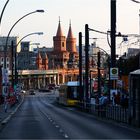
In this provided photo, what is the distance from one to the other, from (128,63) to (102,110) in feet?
143

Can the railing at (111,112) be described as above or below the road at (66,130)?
above

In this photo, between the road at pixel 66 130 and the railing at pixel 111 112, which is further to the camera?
the railing at pixel 111 112

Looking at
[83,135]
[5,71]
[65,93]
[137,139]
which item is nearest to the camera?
[137,139]

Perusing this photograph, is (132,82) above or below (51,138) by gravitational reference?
above

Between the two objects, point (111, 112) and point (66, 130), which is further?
point (111, 112)

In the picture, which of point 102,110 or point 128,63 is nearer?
point 102,110

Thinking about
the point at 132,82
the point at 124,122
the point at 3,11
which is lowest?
the point at 124,122

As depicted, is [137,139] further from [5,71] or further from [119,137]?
[5,71]

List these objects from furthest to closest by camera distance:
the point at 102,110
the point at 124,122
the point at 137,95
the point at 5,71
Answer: the point at 5,71, the point at 102,110, the point at 124,122, the point at 137,95

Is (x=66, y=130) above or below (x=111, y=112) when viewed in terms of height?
below

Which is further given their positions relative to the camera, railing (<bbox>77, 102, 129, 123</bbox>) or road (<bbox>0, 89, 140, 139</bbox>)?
railing (<bbox>77, 102, 129, 123</bbox>)

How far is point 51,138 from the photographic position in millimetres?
23938

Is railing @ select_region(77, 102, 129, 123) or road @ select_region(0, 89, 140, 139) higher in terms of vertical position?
railing @ select_region(77, 102, 129, 123)

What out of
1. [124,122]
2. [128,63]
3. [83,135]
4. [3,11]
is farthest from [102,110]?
[128,63]
